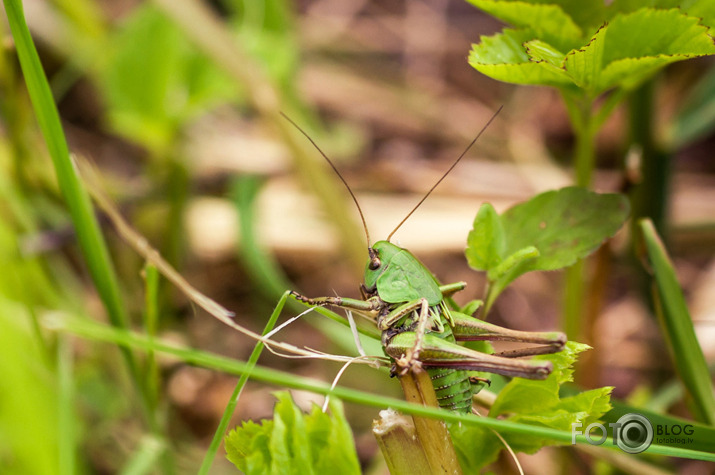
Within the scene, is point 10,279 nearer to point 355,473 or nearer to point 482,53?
point 355,473

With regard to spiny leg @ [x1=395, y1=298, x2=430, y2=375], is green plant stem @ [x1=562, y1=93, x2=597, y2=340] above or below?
above

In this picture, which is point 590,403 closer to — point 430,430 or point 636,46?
point 430,430

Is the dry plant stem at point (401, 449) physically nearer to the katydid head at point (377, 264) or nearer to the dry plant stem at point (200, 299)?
the dry plant stem at point (200, 299)

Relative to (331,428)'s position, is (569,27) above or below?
above

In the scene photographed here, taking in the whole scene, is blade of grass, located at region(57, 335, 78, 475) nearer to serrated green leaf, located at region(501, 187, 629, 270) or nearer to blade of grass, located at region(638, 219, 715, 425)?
serrated green leaf, located at region(501, 187, 629, 270)

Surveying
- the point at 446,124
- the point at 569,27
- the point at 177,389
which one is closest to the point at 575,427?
the point at 569,27

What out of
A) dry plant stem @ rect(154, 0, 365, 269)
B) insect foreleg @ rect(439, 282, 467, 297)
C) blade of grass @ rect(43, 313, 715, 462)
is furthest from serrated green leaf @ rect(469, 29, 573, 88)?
dry plant stem @ rect(154, 0, 365, 269)
